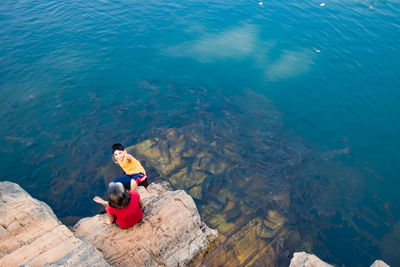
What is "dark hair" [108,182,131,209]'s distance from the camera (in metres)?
5.43

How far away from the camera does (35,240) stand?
592cm

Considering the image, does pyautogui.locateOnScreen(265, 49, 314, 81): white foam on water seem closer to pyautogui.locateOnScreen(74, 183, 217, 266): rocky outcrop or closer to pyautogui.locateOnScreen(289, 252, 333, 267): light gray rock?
pyautogui.locateOnScreen(289, 252, 333, 267): light gray rock

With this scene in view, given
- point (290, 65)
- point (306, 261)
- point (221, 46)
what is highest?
point (221, 46)

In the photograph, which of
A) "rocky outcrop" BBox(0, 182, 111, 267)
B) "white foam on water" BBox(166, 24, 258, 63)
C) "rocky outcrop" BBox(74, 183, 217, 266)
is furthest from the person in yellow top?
"white foam on water" BBox(166, 24, 258, 63)

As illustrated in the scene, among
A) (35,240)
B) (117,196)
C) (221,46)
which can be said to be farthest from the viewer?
(221,46)

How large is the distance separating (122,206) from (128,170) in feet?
7.33

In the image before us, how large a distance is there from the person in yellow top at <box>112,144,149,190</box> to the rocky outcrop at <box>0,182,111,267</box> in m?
1.92

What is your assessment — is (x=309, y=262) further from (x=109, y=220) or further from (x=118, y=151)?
(x=118, y=151)

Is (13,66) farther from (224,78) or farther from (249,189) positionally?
(249,189)

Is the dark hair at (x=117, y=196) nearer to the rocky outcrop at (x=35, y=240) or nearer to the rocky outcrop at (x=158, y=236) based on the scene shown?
the rocky outcrop at (x=35, y=240)

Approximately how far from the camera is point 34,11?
70.1 ft

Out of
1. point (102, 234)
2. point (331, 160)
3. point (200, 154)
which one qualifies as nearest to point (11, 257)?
point (102, 234)

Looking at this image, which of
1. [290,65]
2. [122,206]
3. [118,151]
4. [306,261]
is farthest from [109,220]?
[290,65]

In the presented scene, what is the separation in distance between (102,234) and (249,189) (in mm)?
6141
